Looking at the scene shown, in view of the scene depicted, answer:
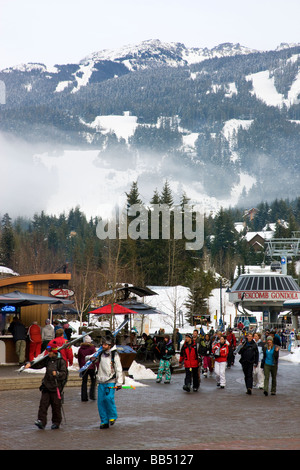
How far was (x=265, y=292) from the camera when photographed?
93.4m

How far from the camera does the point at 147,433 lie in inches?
429

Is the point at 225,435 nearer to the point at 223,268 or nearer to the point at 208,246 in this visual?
the point at 223,268

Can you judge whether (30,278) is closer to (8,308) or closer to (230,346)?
(8,308)

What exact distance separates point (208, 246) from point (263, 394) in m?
137

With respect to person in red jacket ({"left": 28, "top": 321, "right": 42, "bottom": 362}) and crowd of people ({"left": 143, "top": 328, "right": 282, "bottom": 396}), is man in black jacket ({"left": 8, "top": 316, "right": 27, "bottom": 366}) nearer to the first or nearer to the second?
person in red jacket ({"left": 28, "top": 321, "right": 42, "bottom": 362})

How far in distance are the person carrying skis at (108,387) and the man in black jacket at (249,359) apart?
670 centimetres

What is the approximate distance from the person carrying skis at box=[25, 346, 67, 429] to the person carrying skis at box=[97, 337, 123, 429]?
694mm

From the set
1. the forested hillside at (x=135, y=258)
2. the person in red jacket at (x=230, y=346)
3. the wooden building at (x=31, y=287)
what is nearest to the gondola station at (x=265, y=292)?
the forested hillside at (x=135, y=258)

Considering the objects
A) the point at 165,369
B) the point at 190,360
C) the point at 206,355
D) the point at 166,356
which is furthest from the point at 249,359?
the point at 206,355

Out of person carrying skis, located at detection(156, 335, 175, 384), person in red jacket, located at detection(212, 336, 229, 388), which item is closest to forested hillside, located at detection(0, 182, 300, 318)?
person carrying skis, located at detection(156, 335, 175, 384)

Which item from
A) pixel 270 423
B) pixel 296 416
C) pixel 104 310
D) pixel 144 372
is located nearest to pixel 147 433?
pixel 270 423

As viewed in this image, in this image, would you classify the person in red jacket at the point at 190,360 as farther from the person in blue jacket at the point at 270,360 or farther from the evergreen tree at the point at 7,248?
the evergreen tree at the point at 7,248

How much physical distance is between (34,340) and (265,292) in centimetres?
7429

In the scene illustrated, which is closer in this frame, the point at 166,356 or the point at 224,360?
the point at 224,360
